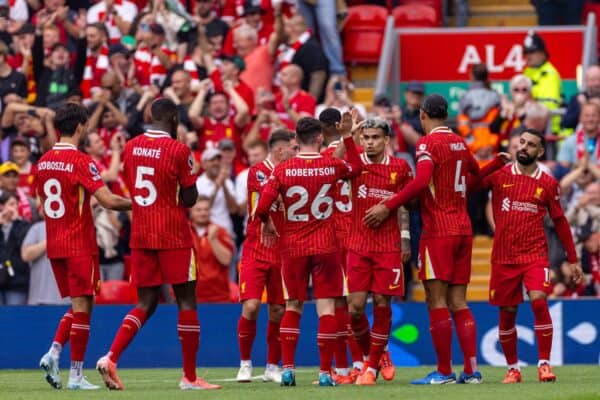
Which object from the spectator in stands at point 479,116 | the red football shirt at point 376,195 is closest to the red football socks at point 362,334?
the red football shirt at point 376,195

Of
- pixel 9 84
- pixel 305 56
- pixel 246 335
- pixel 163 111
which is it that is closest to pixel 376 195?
pixel 246 335

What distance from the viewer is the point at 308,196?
48.4 feet

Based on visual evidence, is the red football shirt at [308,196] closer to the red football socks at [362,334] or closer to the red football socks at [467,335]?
the red football socks at [362,334]

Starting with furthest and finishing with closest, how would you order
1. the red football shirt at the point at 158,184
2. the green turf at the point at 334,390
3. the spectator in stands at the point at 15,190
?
the spectator in stands at the point at 15,190
the red football shirt at the point at 158,184
the green turf at the point at 334,390

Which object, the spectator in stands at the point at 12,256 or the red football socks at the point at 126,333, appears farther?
the spectator in stands at the point at 12,256

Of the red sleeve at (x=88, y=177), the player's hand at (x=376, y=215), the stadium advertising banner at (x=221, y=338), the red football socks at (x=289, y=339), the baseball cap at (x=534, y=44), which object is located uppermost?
the baseball cap at (x=534, y=44)

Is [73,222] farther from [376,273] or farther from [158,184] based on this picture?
[376,273]

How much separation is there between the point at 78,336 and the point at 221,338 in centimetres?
535

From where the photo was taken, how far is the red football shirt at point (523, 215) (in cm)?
1508

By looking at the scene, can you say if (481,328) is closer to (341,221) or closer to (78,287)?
(341,221)

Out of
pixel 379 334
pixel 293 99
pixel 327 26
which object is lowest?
pixel 379 334

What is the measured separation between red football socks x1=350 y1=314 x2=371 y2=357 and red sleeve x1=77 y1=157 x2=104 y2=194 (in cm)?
271

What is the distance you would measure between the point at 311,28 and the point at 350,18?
56.3 inches

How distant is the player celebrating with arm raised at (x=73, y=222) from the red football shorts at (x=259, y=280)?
163 centimetres
